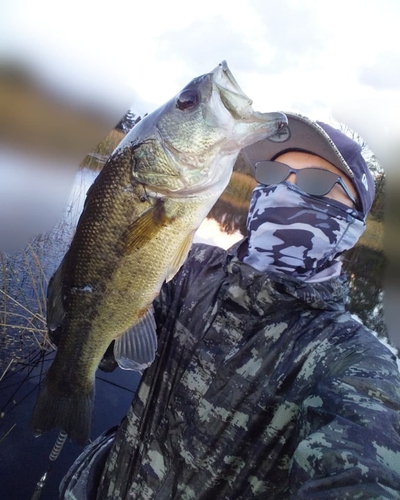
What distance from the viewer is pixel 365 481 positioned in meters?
0.97

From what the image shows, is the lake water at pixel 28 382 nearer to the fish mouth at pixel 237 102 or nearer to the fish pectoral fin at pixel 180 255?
the fish pectoral fin at pixel 180 255

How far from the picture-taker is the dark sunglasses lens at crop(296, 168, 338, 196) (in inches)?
79.0

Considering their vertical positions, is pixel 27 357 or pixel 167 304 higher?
pixel 167 304

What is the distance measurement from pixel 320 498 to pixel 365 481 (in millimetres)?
126

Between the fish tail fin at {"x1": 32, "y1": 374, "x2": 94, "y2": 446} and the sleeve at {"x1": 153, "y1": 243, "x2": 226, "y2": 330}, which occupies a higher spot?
the sleeve at {"x1": 153, "y1": 243, "x2": 226, "y2": 330}

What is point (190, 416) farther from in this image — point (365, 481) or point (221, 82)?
point (221, 82)

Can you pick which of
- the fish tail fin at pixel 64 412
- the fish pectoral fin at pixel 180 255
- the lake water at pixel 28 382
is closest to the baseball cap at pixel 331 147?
the fish pectoral fin at pixel 180 255

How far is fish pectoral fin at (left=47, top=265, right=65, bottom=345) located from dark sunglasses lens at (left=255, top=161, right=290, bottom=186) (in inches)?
47.8

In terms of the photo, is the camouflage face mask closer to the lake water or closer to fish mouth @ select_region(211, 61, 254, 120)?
fish mouth @ select_region(211, 61, 254, 120)

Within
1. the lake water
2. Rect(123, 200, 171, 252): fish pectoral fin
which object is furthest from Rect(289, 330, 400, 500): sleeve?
the lake water

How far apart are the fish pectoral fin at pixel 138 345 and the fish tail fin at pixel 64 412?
0.30 meters

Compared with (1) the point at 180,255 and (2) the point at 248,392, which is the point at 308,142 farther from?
(2) the point at 248,392

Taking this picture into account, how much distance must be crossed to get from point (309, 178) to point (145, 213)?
967 mm

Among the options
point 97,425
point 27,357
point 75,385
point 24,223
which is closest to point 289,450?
point 75,385
